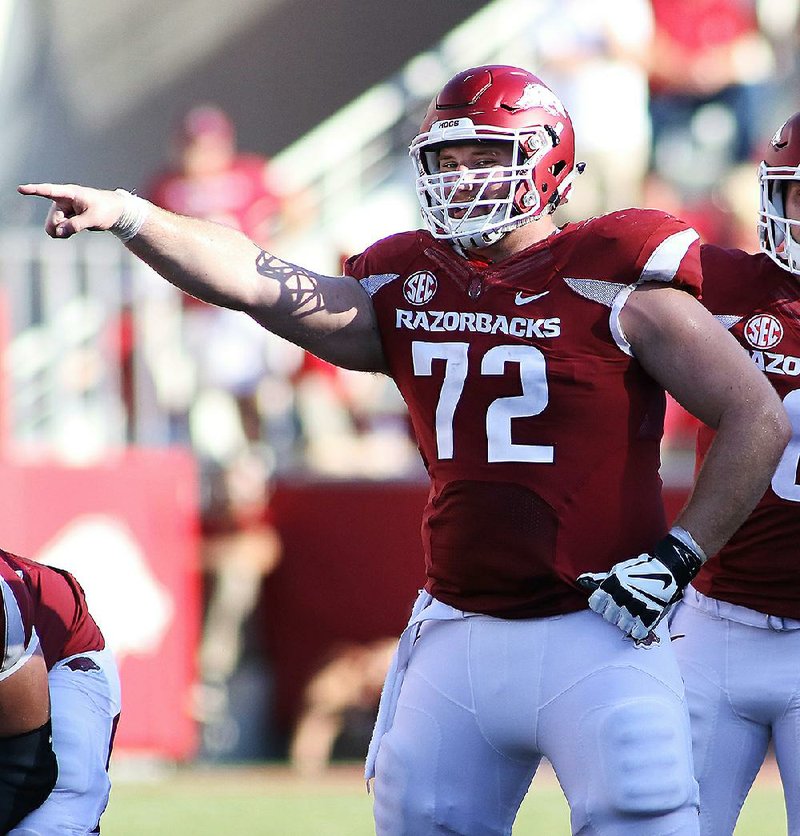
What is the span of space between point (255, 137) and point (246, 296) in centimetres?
731

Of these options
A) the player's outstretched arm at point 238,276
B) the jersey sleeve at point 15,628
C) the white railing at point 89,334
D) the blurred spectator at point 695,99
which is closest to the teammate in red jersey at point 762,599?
the player's outstretched arm at point 238,276

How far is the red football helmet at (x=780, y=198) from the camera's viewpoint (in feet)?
10.9

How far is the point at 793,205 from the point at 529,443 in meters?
0.85

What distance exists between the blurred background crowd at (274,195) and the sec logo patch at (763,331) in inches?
138

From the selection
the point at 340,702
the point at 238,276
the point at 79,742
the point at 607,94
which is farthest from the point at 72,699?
the point at 607,94

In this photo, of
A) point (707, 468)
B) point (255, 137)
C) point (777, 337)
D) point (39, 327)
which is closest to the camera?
point (707, 468)

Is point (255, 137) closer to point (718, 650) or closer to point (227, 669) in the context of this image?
point (227, 669)

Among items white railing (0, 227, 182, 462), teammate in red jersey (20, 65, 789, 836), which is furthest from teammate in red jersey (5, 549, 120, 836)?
white railing (0, 227, 182, 462)

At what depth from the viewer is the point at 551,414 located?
297 centimetres

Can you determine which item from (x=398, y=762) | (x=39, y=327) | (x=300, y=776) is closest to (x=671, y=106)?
(x=39, y=327)

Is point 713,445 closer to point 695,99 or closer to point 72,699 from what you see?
point 72,699

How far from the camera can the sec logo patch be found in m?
3.31

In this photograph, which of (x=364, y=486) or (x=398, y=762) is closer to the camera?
(x=398, y=762)

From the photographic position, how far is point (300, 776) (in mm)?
6609
